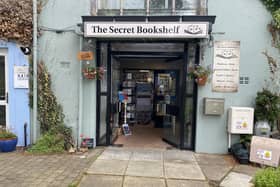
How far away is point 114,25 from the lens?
14.2 ft

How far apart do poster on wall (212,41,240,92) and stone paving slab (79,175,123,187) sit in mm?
2829

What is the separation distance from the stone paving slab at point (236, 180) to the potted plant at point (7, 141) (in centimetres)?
427

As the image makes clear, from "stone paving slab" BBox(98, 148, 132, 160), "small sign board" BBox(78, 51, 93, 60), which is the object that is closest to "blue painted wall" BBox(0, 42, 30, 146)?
"small sign board" BBox(78, 51, 93, 60)

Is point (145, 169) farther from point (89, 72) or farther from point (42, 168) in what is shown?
point (89, 72)

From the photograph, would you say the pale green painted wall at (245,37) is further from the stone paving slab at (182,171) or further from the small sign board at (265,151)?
the stone paving slab at (182,171)

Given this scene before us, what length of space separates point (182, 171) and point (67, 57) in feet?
11.2

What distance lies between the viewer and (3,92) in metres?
5.15

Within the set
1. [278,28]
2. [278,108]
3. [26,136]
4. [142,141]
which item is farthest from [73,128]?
[278,28]

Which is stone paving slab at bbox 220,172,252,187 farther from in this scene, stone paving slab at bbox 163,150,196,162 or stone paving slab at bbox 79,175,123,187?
stone paving slab at bbox 79,175,123,187

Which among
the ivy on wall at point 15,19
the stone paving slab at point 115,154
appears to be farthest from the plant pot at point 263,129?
the ivy on wall at point 15,19

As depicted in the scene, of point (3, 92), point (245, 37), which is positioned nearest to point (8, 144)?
point (3, 92)

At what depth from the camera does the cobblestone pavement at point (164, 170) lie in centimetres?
343

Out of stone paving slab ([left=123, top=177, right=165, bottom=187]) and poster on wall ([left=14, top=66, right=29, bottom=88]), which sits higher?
poster on wall ([left=14, top=66, right=29, bottom=88])

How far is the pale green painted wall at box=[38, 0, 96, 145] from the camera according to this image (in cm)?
488
